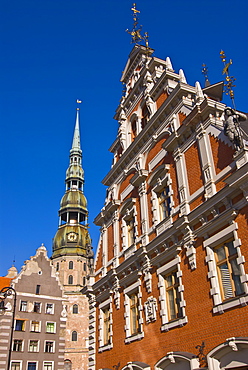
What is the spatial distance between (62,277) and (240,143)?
2170 inches

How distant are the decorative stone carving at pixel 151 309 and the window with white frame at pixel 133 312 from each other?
24.0 inches

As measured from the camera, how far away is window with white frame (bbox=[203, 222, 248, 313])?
11.7 m

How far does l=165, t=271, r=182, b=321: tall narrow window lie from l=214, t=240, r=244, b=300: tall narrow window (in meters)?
2.62

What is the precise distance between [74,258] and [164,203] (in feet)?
164

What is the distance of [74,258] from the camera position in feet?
213

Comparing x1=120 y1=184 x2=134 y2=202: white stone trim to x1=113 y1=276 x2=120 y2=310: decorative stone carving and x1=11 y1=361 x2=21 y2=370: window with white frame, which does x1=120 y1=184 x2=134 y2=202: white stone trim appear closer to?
x1=113 y1=276 x2=120 y2=310: decorative stone carving

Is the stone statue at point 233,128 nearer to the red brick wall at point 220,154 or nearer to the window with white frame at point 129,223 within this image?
the red brick wall at point 220,154

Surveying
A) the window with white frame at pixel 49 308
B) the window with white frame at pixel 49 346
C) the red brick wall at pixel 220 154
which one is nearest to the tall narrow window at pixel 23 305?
the window with white frame at pixel 49 308

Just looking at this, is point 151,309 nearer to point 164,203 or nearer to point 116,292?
point 116,292

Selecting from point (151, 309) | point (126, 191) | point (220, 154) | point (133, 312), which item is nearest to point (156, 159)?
point (126, 191)

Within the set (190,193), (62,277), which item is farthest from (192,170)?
(62,277)

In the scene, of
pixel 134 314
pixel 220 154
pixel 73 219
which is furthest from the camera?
pixel 73 219

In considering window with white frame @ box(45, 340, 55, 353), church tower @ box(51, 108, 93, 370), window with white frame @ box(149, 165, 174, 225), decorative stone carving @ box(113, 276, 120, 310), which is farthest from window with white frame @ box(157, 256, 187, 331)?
church tower @ box(51, 108, 93, 370)

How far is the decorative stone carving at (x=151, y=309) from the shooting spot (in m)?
15.8
